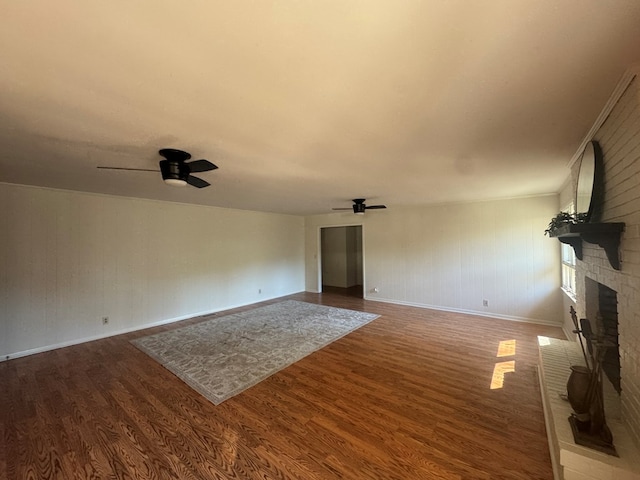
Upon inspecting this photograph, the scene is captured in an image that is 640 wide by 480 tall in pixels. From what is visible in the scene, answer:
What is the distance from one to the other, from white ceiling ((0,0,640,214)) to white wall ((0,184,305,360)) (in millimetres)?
1427

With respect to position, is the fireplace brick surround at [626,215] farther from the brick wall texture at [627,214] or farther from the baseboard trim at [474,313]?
the baseboard trim at [474,313]

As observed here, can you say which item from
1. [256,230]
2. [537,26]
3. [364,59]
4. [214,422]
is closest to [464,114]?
[537,26]

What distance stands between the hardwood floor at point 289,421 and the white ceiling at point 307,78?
225 cm

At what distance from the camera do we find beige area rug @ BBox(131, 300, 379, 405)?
2.77m

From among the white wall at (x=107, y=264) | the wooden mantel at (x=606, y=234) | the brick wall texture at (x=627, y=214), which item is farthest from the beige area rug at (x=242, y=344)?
the wooden mantel at (x=606, y=234)

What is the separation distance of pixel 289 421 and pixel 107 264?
12.8ft

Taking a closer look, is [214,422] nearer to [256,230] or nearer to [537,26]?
[537,26]

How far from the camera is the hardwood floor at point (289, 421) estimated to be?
1.68m

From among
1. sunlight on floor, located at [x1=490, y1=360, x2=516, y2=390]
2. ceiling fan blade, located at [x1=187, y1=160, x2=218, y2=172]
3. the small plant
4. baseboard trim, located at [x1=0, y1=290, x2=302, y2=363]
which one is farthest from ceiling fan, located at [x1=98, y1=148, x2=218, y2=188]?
sunlight on floor, located at [x1=490, y1=360, x2=516, y2=390]

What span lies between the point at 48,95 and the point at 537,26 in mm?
2334

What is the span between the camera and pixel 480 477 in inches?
62.5

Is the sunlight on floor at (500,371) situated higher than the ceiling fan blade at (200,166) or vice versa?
the ceiling fan blade at (200,166)

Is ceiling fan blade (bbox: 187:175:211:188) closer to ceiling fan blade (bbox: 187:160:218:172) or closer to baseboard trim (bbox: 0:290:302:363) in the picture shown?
ceiling fan blade (bbox: 187:160:218:172)

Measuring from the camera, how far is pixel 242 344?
3658mm
